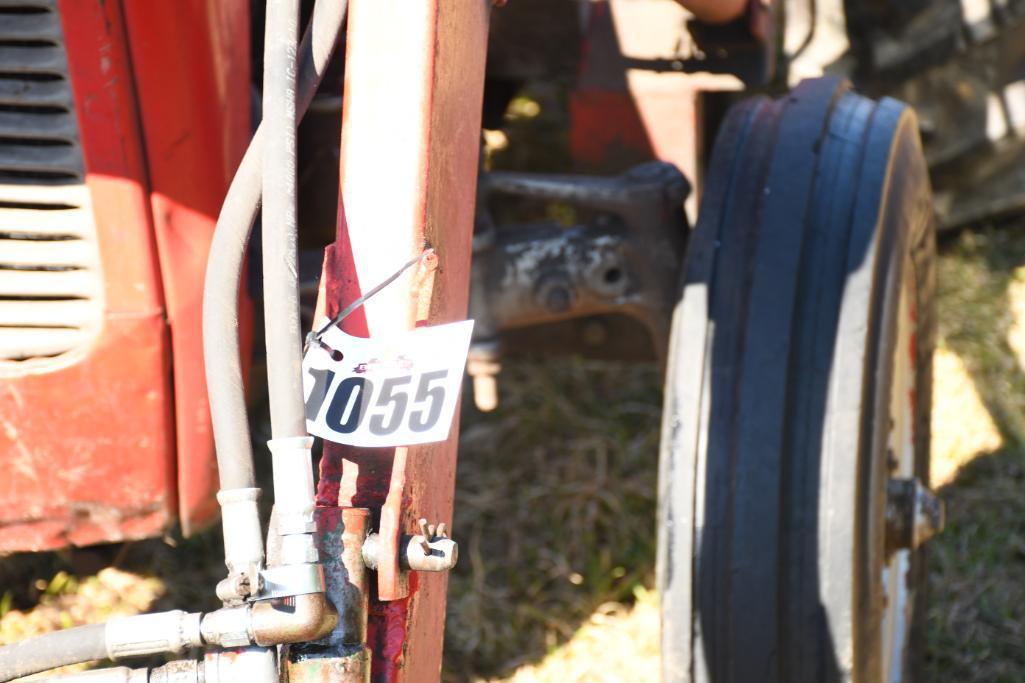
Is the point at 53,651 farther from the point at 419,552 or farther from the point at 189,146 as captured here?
the point at 189,146

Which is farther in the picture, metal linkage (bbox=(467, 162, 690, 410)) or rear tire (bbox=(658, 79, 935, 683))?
metal linkage (bbox=(467, 162, 690, 410))

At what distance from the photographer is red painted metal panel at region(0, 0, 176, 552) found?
1097mm

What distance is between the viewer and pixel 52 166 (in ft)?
3.63

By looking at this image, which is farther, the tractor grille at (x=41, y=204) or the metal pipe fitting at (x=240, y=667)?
the tractor grille at (x=41, y=204)

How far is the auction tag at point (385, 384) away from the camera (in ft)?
2.78

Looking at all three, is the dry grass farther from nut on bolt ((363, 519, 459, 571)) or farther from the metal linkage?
nut on bolt ((363, 519, 459, 571))

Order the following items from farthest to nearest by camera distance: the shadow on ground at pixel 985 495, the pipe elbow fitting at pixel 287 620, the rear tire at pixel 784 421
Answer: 1. the shadow on ground at pixel 985 495
2. the rear tire at pixel 784 421
3. the pipe elbow fitting at pixel 287 620

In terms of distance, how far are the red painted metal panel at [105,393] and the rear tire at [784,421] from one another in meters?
0.59

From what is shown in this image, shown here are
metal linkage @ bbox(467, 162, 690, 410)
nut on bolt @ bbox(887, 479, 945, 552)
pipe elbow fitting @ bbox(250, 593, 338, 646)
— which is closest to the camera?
pipe elbow fitting @ bbox(250, 593, 338, 646)

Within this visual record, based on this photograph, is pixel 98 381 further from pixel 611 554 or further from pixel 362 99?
pixel 611 554

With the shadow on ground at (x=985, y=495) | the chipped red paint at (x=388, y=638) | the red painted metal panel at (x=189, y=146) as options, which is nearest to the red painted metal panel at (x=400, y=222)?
the chipped red paint at (x=388, y=638)

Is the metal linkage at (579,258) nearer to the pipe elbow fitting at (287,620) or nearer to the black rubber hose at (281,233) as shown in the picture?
the black rubber hose at (281,233)

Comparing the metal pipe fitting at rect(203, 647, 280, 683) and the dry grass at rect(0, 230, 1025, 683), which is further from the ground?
the metal pipe fitting at rect(203, 647, 280, 683)

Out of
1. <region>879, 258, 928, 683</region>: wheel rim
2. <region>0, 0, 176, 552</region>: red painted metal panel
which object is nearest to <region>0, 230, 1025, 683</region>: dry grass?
<region>879, 258, 928, 683</region>: wheel rim
